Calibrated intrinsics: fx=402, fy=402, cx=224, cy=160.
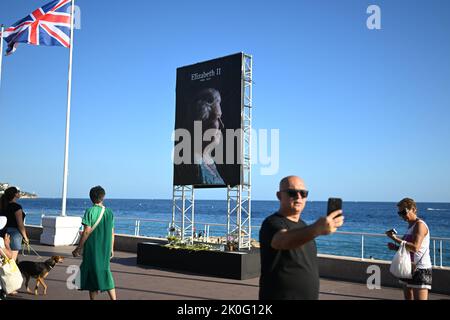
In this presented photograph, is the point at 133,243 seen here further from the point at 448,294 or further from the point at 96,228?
the point at 448,294

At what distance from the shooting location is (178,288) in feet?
28.6

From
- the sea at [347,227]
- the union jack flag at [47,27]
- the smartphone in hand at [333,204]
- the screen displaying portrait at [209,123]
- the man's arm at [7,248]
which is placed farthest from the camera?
the sea at [347,227]

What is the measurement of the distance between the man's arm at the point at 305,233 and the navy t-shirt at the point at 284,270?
0.11 meters

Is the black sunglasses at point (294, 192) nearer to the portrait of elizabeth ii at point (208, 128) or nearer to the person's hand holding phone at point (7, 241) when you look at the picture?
the person's hand holding phone at point (7, 241)

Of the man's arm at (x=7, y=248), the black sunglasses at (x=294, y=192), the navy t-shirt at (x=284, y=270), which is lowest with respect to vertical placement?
the man's arm at (x=7, y=248)

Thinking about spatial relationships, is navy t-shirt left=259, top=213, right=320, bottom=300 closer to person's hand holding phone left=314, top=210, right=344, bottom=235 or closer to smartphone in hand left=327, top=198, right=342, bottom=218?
smartphone in hand left=327, top=198, right=342, bottom=218

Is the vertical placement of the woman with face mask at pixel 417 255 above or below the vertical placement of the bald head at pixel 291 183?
below

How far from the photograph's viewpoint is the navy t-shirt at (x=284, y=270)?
3.03m

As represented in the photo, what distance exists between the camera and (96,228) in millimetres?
5832

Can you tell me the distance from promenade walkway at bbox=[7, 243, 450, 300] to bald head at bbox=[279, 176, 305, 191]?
5.28m

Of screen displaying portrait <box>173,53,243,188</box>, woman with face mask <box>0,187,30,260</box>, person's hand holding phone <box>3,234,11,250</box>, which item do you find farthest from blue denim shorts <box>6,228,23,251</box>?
screen displaying portrait <box>173,53,243,188</box>

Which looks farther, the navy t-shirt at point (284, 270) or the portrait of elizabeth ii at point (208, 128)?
the portrait of elizabeth ii at point (208, 128)

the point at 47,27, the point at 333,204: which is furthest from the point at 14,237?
the point at 47,27

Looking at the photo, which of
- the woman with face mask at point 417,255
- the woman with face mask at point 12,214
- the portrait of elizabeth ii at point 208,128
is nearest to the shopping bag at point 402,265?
the woman with face mask at point 417,255
